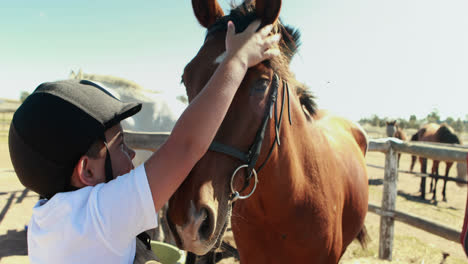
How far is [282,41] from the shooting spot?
1764 mm

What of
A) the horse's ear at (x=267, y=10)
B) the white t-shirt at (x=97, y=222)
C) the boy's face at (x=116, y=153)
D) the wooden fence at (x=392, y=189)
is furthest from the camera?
the wooden fence at (x=392, y=189)

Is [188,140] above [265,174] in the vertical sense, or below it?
above

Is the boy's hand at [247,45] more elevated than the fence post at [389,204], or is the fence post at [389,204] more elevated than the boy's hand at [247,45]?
the boy's hand at [247,45]

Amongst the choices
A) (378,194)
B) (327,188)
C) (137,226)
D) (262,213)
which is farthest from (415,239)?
(137,226)

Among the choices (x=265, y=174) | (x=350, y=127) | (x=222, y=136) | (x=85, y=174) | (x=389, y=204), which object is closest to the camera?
(x=85, y=174)

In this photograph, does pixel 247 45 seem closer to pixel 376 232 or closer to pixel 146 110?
pixel 146 110

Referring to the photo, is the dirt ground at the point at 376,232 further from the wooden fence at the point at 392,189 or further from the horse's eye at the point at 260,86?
the horse's eye at the point at 260,86

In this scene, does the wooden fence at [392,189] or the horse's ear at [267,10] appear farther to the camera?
the wooden fence at [392,189]

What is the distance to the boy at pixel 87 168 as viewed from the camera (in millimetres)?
901

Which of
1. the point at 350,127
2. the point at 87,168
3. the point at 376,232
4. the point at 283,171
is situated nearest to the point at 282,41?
the point at 283,171

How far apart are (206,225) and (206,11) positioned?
128cm

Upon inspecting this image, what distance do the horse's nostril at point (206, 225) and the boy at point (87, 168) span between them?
1.01 ft

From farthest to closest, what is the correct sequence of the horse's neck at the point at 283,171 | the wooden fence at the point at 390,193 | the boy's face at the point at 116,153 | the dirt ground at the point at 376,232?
the dirt ground at the point at 376,232 → the wooden fence at the point at 390,193 → the horse's neck at the point at 283,171 → the boy's face at the point at 116,153

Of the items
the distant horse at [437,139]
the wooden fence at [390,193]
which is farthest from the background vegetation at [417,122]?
the wooden fence at [390,193]
